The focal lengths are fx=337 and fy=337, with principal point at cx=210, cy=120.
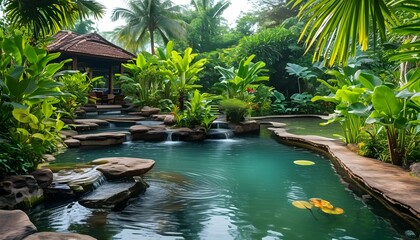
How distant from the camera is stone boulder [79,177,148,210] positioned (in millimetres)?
3602

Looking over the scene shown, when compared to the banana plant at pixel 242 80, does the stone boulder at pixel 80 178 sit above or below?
below

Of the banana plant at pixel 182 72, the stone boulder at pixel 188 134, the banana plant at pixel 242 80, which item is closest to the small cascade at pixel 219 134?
the stone boulder at pixel 188 134

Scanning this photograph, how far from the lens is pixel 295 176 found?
16.4ft

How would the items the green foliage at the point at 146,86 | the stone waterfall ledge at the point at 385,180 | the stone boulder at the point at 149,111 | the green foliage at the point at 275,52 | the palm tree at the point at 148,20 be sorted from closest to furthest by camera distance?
the stone waterfall ledge at the point at 385,180 < the stone boulder at the point at 149,111 < the green foliage at the point at 146,86 < the green foliage at the point at 275,52 < the palm tree at the point at 148,20

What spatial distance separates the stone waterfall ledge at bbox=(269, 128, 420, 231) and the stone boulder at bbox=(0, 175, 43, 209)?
12.2 feet

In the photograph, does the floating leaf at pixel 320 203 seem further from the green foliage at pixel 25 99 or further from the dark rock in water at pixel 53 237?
the green foliage at pixel 25 99

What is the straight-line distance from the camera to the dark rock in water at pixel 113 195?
3.60 m

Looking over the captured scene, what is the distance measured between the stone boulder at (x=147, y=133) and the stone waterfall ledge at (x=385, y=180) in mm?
4031

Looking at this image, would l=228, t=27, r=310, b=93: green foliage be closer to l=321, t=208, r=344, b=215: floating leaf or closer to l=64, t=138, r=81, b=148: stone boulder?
l=64, t=138, r=81, b=148: stone boulder

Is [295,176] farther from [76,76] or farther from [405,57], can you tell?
[76,76]

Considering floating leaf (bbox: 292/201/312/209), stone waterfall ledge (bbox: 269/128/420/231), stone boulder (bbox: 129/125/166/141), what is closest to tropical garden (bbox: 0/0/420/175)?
stone waterfall ledge (bbox: 269/128/420/231)

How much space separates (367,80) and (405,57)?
2625 millimetres

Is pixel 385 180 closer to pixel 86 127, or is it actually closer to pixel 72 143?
pixel 72 143

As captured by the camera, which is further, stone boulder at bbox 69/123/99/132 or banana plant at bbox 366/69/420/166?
stone boulder at bbox 69/123/99/132
